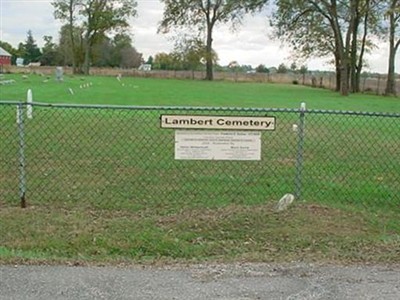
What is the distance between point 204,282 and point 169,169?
15.4 ft

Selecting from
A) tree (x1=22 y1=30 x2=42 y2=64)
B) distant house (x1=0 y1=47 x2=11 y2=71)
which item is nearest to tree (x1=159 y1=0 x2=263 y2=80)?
distant house (x1=0 y1=47 x2=11 y2=71)

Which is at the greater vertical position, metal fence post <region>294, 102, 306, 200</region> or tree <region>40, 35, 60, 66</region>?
tree <region>40, 35, 60, 66</region>

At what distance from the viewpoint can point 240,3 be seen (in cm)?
4316

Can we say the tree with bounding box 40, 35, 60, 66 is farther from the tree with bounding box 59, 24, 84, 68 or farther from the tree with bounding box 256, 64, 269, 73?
the tree with bounding box 256, 64, 269, 73

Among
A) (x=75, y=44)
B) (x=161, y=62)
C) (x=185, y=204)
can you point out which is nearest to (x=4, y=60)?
(x=75, y=44)

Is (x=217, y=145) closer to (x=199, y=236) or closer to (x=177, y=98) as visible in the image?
(x=199, y=236)

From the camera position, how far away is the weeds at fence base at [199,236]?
15.8ft

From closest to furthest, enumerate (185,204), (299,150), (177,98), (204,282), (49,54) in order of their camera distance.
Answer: (204,282) → (299,150) → (185,204) → (177,98) → (49,54)

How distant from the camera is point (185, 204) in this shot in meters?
6.79

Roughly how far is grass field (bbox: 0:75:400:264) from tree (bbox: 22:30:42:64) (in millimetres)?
101936

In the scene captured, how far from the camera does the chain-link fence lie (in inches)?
267

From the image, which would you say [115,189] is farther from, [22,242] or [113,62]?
[113,62]

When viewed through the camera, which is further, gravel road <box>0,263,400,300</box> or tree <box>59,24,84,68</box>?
tree <box>59,24,84,68</box>

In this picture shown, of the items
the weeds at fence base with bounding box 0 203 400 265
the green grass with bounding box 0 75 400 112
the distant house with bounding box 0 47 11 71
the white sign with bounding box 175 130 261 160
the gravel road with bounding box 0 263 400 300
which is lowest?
the weeds at fence base with bounding box 0 203 400 265
